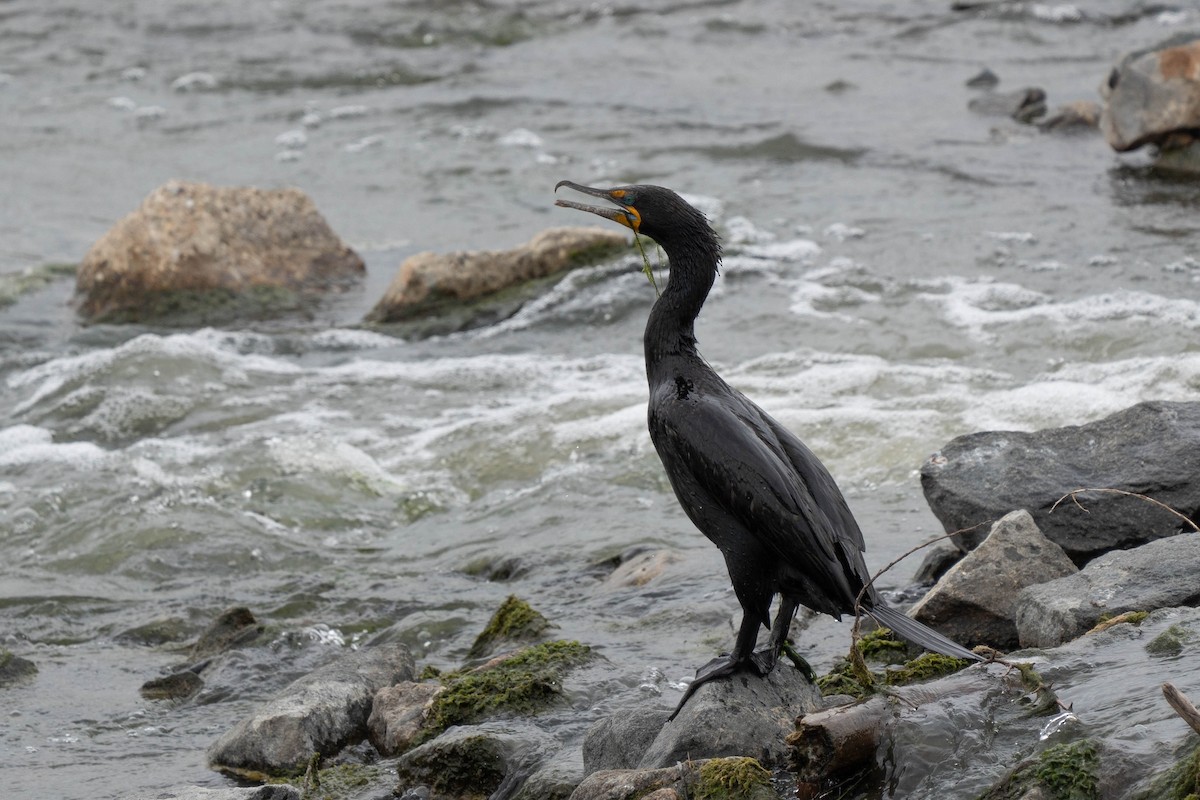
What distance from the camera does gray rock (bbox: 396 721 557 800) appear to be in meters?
5.03

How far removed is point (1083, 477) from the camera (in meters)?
6.25

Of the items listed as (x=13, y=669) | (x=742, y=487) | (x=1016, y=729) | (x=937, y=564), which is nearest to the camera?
(x=1016, y=729)

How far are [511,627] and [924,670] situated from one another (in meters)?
2.13

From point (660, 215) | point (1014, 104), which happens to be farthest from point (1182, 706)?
point (1014, 104)

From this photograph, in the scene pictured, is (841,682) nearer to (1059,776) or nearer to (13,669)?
(1059,776)

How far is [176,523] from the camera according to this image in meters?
8.80

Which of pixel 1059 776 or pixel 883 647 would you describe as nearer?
pixel 1059 776

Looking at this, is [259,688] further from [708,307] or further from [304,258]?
[304,258]

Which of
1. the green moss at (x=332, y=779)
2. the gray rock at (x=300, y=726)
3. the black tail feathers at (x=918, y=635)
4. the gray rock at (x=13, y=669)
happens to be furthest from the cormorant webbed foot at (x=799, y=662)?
the gray rock at (x=13, y=669)

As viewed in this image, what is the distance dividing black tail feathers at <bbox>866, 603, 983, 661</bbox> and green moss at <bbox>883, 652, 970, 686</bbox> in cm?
55

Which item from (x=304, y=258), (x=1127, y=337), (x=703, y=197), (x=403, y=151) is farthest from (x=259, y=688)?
(x=403, y=151)

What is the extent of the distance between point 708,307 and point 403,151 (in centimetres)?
722

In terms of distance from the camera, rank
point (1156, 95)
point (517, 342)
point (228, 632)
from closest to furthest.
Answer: point (228, 632)
point (517, 342)
point (1156, 95)

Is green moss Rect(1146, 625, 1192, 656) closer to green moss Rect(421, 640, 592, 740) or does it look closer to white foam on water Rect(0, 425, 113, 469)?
green moss Rect(421, 640, 592, 740)
